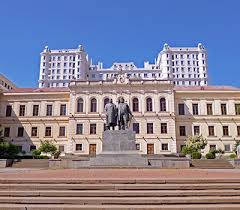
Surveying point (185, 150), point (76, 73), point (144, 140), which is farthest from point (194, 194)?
point (76, 73)

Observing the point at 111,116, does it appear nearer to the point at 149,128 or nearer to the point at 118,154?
the point at 118,154

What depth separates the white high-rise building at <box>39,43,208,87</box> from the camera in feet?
364

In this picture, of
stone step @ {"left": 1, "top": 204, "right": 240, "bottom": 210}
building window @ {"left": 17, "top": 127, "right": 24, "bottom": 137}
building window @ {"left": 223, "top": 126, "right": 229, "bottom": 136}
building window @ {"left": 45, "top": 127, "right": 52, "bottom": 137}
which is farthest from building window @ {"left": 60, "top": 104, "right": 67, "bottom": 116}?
stone step @ {"left": 1, "top": 204, "right": 240, "bottom": 210}

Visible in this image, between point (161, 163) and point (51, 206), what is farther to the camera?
point (161, 163)

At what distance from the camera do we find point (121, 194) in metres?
6.86

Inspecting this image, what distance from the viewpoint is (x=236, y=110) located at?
45.8 meters

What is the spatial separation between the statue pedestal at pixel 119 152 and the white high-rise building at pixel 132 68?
93116 millimetres

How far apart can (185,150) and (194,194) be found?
32017 mm

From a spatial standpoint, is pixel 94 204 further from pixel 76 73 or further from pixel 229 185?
pixel 76 73

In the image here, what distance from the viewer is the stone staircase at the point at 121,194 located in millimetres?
6339

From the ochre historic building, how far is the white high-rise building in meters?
64.1

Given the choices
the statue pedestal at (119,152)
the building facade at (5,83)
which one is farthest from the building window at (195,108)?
the building facade at (5,83)

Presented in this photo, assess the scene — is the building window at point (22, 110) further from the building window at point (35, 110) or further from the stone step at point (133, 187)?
the stone step at point (133, 187)

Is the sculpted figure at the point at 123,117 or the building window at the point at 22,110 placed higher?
the building window at the point at 22,110
